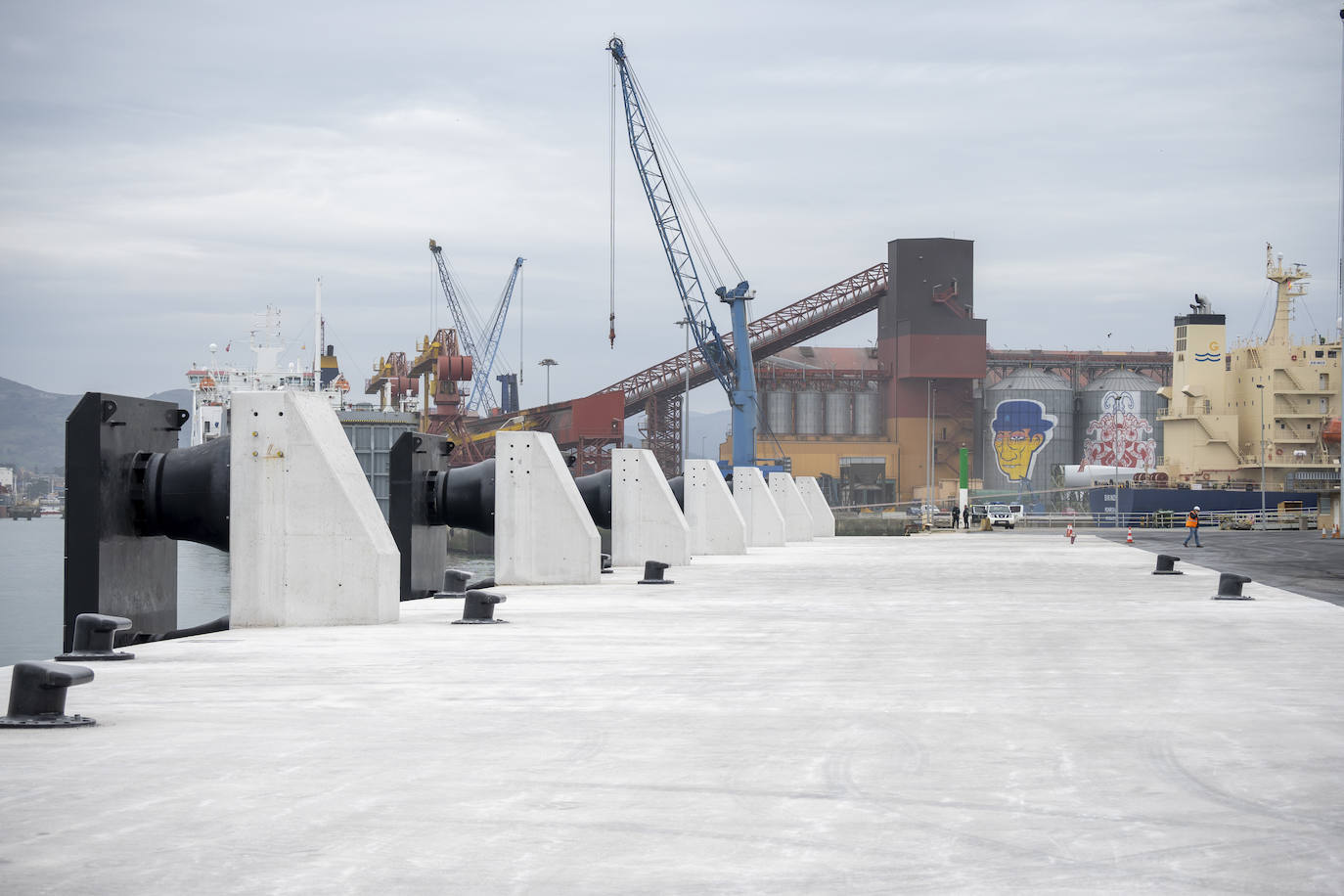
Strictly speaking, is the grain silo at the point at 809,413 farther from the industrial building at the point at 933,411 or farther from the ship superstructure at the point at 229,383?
the ship superstructure at the point at 229,383

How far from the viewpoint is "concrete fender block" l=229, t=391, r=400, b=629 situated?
13.8 metres

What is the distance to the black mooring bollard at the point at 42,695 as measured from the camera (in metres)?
7.38

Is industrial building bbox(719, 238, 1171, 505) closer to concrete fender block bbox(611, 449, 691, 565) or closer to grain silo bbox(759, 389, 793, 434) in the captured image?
grain silo bbox(759, 389, 793, 434)

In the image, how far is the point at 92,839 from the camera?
5.00 meters

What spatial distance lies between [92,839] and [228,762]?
4.95 ft

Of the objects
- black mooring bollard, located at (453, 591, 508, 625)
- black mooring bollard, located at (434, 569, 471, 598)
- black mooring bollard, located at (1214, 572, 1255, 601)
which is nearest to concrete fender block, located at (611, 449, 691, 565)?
black mooring bollard, located at (434, 569, 471, 598)

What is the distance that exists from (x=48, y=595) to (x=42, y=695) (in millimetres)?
59100

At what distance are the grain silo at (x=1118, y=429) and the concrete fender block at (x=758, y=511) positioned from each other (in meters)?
89.3

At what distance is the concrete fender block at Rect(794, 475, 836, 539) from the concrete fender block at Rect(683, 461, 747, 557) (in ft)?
75.2

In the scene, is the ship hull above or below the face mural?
below

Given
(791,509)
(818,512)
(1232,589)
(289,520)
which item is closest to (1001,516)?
(818,512)

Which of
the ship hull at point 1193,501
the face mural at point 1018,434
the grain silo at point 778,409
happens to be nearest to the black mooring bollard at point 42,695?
the ship hull at point 1193,501

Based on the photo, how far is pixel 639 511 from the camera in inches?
1094

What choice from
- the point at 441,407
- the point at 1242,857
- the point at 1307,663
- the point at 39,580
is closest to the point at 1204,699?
the point at 1307,663
